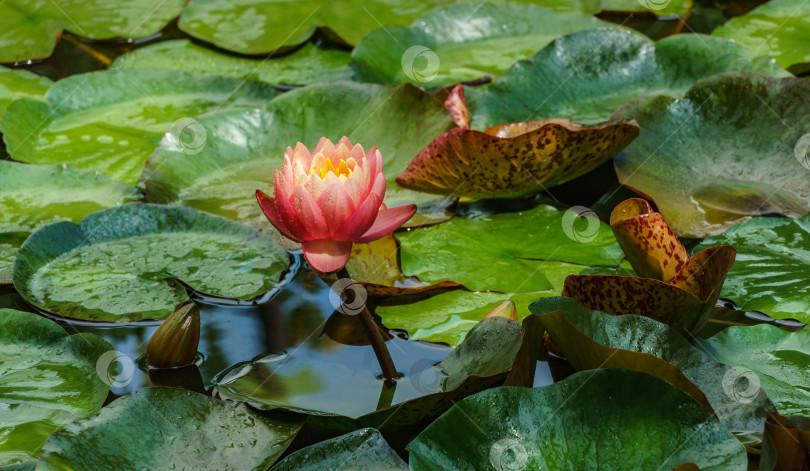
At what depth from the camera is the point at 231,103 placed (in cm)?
247

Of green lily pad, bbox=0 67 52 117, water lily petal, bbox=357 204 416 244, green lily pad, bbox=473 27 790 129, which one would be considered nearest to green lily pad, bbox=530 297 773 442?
water lily petal, bbox=357 204 416 244

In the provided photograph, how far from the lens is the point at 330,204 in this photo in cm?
114

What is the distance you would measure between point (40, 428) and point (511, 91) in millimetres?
1604

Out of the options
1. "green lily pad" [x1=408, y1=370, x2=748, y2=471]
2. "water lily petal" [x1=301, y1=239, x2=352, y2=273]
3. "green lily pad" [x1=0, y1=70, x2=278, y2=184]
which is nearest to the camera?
"green lily pad" [x1=408, y1=370, x2=748, y2=471]

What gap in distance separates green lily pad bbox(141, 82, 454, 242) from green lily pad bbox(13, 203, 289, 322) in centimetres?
13

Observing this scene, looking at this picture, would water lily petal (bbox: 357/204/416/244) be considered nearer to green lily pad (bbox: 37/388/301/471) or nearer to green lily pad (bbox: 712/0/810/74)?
green lily pad (bbox: 37/388/301/471)

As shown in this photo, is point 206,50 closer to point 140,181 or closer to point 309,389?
point 140,181

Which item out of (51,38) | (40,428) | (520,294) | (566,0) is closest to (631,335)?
(520,294)

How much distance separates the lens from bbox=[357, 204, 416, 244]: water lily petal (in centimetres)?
122

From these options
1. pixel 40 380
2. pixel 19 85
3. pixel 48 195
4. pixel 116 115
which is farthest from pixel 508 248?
pixel 19 85

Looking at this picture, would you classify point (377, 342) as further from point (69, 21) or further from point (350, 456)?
point (69, 21)

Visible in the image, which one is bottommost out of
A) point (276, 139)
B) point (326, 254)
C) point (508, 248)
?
point (508, 248)

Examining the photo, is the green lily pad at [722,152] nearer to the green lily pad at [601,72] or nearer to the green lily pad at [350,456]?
the green lily pad at [601,72]

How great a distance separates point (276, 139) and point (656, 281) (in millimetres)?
1265
